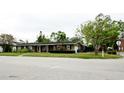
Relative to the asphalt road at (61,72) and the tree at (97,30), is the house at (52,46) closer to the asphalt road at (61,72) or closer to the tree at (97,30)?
the tree at (97,30)

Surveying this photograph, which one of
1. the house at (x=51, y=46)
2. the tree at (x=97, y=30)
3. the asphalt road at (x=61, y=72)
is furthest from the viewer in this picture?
the house at (x=51, y=46)

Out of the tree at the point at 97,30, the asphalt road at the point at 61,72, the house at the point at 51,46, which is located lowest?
the asphalt road at the point at 61,72

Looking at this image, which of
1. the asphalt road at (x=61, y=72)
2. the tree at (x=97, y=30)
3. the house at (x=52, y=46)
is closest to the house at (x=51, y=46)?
the house at (x=52, y=46)

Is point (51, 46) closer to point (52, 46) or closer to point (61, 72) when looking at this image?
point (52, 46)

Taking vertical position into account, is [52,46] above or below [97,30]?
below

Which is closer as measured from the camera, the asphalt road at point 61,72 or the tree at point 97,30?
the asphalt road at point 61,72

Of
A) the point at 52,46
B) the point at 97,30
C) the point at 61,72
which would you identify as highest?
the point at 97,30

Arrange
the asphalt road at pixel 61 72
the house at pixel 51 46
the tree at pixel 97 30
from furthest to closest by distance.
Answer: the house at pixel 51 46, the tree at pixel 97 30, the asphalt road at pixel 61 72

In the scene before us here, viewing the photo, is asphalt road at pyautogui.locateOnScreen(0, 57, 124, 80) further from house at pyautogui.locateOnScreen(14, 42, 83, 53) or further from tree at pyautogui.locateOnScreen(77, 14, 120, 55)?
house at pyautogui.locateOnScreen(14, 42, 83, 53)

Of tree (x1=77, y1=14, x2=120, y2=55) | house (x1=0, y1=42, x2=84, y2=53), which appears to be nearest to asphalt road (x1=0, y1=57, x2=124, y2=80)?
tree (x1=77, y1=14, x2=120, y2=55)

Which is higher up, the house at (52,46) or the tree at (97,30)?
the tree at (97,30)

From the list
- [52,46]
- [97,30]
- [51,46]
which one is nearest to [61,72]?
[97,30]

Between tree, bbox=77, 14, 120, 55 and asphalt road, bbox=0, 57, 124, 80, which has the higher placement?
tree, bbox=77, 14, 120, 55

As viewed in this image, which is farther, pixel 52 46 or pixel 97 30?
pixel 52 46
